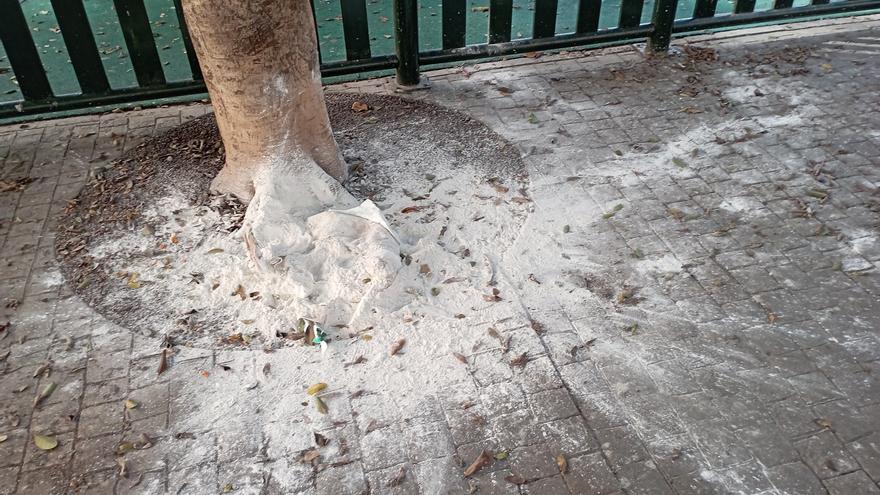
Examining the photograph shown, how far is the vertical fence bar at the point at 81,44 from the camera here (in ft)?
17.1

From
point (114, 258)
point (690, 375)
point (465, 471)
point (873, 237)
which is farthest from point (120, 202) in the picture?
point (873, 237)

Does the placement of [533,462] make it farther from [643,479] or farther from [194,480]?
[194,480]

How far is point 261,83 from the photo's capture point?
429 centimetres

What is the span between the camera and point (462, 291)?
396 cm

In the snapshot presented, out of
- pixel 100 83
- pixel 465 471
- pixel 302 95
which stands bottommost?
pixel 465 471

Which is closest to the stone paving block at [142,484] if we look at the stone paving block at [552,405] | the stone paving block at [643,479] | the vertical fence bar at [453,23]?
the stone paving block at [552,405]

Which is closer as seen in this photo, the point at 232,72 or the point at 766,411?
the point at 766,411

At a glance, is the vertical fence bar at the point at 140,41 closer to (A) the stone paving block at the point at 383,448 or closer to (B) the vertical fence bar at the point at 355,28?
(B) the vertical fence bar at the point at 355,28

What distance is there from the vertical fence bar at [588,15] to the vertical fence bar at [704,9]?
988mm

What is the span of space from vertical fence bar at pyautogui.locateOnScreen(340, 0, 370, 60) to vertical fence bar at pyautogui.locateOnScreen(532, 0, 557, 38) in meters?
1.51

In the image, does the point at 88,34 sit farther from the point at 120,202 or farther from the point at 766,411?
the point at 766,411

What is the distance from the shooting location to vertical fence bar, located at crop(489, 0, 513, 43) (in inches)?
234

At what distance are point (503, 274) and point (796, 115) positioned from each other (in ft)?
10.2

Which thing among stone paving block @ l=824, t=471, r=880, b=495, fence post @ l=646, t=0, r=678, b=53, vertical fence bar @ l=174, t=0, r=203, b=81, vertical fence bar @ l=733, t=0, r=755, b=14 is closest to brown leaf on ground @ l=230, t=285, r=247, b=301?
vertical fence bar @ l=174, t=0, r=203, b=81
